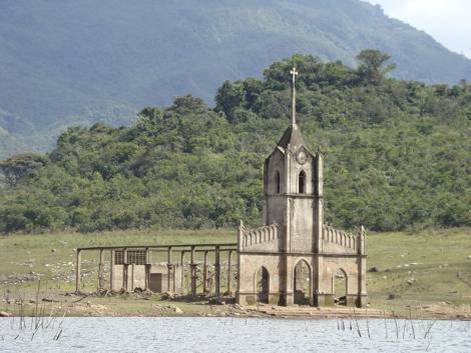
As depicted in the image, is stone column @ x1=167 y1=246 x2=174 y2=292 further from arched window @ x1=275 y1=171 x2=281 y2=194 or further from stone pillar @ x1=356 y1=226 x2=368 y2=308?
stone pillar @ x1=356 y1=226 x2=368 y2=308

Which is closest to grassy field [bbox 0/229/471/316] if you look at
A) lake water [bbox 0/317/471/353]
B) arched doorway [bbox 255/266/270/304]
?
arched doorway [bbox 255/266/270/304]

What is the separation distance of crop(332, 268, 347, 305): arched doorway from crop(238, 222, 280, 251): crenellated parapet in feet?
14.0

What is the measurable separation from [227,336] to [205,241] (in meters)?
46.1

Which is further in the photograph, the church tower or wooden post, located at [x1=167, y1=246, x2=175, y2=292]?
wooden post, located at [x1=167, y1=246, x2=175, y2=292]

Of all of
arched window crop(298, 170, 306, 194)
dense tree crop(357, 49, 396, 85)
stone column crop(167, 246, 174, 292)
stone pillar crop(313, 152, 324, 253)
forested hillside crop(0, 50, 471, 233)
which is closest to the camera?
stone pillar crop(313, 152, 324, 253)

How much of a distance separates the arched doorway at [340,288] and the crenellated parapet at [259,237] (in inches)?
167

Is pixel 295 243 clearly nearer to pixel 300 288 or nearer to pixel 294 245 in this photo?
pixel 294 245

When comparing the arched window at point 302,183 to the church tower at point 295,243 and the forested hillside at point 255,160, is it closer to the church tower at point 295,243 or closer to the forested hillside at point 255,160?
the church tower at point 295,243

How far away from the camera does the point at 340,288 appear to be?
85.4 m

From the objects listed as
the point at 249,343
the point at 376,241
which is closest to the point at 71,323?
the point at 249,343

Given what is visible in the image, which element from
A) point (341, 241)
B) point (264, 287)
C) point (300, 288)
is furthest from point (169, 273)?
point (341, 241)

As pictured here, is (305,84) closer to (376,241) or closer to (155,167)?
(155,167)

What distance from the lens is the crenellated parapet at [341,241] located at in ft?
251

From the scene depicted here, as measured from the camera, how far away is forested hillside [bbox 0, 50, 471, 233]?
380 ft
